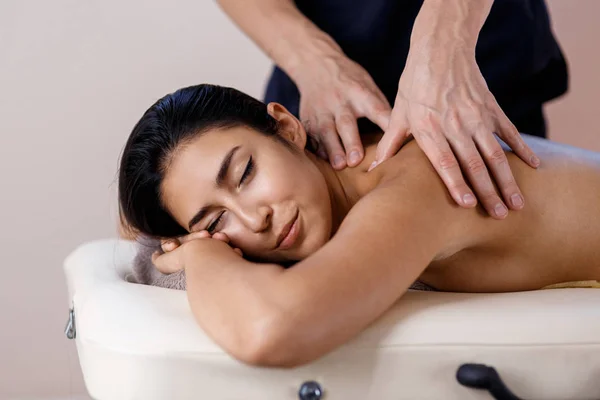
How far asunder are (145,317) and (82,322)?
12 centimetres

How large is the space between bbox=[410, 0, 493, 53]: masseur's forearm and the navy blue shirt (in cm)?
35

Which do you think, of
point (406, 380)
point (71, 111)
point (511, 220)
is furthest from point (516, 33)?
point (71, 111)

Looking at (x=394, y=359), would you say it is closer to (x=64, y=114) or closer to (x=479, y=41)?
(x=479, y=41)

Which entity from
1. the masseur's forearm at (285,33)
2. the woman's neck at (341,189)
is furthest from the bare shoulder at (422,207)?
the masseur's forearm at (285,33)

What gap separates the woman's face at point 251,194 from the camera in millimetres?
1138

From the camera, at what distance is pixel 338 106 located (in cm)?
144

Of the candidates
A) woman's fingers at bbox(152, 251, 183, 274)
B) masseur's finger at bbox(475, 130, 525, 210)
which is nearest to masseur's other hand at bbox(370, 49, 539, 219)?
masseur's finger at bbox(475, 130, 525, 210)

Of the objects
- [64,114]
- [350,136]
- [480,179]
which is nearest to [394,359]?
[480,179]

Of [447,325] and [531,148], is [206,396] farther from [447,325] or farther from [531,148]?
[531,148]

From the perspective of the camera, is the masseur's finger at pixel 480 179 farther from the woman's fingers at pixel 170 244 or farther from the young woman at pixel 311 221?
the woman's fingers at pixel 170 244

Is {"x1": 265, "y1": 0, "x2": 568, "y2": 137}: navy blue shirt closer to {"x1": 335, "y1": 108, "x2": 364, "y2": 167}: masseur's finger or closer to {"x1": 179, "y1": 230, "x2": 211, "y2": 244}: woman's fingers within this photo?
{"x1": 335, "y1": 108, "x2": 364, "y2": 167}: masseur's finger

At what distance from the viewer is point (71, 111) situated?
2182 mm

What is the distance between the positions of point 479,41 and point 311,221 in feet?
2.31

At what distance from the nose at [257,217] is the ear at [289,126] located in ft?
0.70
